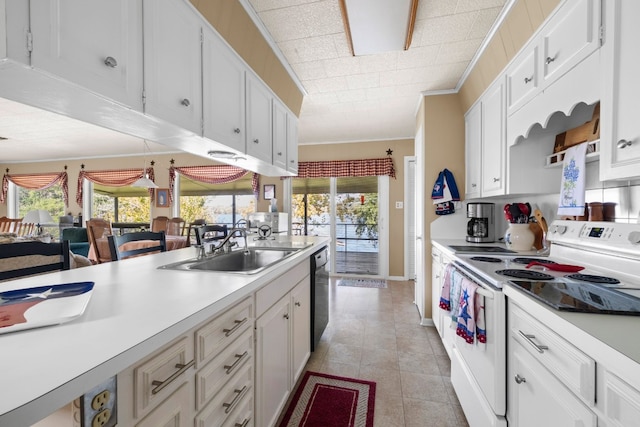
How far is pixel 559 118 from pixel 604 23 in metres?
0.73

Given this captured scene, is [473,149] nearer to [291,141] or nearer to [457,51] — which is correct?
[457,51]

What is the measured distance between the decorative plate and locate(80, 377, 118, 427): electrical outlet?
0.24 meters

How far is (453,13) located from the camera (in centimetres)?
180

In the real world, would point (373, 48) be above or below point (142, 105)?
above

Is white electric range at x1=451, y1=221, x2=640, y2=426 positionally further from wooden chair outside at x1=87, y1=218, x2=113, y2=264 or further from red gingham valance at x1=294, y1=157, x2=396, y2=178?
wooden chair outside at x1=87, y1=218, x2=113, y2=264

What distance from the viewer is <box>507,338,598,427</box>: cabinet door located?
76cm

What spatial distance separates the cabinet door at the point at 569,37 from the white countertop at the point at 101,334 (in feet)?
5.80

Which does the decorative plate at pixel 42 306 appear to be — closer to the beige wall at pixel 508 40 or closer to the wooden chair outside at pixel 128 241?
the wooden chair outside at pixel 128 241

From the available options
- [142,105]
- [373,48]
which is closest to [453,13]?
[373,48]

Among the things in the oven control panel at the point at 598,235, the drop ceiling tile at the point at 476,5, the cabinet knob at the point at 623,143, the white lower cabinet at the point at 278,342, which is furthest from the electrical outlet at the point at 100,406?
the drop ceiling tile at the point at 476,5

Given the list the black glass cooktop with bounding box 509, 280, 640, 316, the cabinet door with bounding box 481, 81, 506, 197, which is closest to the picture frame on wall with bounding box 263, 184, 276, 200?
the cabinet door with bounding box 481, 81, 506, 197

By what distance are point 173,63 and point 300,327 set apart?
5.57 ft

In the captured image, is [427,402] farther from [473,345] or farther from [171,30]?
[171,30]

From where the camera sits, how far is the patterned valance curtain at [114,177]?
5.82 metres
